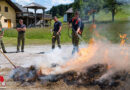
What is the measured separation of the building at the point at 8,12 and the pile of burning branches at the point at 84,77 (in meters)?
33.4

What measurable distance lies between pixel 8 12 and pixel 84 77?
36.0m

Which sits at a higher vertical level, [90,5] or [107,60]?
[90,5]

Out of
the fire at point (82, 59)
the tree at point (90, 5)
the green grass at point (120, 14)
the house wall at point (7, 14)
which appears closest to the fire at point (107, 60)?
the fire at point (82, 59)

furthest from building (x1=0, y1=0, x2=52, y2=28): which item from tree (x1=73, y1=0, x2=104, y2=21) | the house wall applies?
tree (x1=73, y1=0, x2=104, y2=21)

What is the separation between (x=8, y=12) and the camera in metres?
37.2

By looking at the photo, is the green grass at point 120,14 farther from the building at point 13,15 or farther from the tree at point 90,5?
the building at point 13,15

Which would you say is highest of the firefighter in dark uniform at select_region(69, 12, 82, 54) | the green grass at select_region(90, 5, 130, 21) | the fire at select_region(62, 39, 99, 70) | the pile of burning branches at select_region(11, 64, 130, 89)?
the green grass at select_region(90, 5, 130, 21)

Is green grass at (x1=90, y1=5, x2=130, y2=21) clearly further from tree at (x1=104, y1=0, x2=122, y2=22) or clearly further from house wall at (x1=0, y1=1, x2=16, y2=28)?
house wall at (x1=0, y1=1, x2=16, y2=28)

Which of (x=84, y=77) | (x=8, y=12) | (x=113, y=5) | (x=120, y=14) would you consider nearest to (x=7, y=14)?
(x=8, y=12)

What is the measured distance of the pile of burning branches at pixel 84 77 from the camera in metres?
4.64

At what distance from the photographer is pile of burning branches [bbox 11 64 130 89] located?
4645mm

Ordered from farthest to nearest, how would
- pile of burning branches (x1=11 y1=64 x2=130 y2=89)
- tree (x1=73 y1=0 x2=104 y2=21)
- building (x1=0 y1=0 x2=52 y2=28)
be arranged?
building (x1=0 y1=0 x2=52 y2=28)
tree (x1=73 y1=0 x2=104 y2=21)
pile of burning branches (x1=11 y1=64 x2=130 y2=89)

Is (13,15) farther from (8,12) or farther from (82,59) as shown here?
(82,59)

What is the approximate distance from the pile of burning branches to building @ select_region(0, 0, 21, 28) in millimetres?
33408
